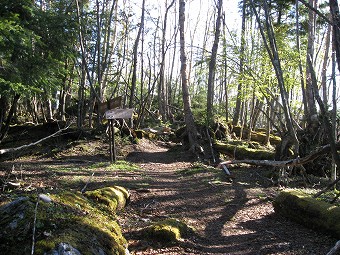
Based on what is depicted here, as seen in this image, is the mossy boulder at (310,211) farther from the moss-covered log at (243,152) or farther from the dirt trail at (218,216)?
the moss-covered log at (243,152)

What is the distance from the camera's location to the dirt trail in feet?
14.3

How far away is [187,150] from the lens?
14.9 metres

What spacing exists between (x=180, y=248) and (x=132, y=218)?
1.37 m

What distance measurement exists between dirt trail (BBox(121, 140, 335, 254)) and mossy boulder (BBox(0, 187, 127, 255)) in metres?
0.80

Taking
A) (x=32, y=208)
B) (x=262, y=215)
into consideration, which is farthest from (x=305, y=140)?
(x=32, y=208)

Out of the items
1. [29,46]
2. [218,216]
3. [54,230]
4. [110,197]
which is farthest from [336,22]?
[29,46]

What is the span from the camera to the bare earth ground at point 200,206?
14.5ft

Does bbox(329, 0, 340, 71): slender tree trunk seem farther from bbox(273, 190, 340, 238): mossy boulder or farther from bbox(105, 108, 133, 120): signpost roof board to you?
bbox(105, 108, 133, 120): signpost roof board

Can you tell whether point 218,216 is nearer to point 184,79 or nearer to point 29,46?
point 29,46

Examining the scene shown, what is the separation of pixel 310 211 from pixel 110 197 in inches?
136

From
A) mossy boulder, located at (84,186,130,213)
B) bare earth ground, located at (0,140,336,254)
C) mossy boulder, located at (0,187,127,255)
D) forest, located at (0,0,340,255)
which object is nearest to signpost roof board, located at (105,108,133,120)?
forest, located at (0,0,340,255)

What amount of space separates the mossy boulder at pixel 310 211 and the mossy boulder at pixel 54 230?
10.2 feet

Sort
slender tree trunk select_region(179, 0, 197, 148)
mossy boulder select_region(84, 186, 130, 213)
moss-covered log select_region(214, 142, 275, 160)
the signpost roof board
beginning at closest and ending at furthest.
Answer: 1. mossy boulder select_region(84, 186, 130, 213)
2. the signpost roof board
3. moss-covered log select_region(214, 142, 275, 160)
4. slender tree trunk select_region(179, 0, 197, 148)

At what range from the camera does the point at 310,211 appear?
5.11 meters
